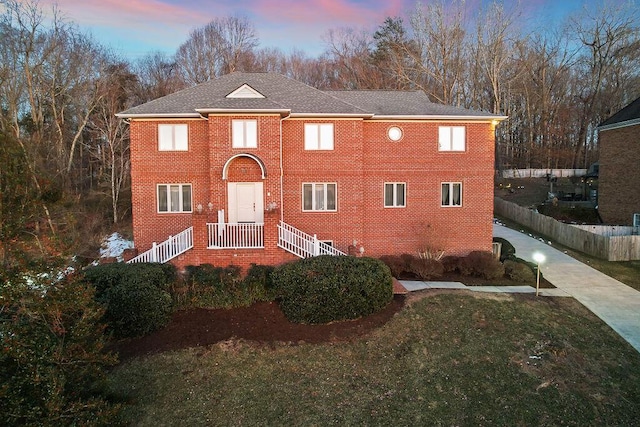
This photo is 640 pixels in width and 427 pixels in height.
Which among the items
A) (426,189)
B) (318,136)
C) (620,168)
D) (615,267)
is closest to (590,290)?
(615,267)

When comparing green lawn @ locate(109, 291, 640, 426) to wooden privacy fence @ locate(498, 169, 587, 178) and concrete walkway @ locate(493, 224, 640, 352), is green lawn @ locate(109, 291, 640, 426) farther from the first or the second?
wooden privacy fence @ locate(498, 169, 587, 178)

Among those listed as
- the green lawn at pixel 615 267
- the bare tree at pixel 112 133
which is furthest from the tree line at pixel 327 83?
the green lawn at pixel 615 267

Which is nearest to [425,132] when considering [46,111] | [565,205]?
[565,205]

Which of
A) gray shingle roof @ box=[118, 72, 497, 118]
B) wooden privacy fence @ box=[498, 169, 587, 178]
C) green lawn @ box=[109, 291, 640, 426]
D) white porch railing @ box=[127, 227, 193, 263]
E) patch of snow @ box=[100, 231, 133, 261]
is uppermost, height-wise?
gray shingle roof @ box=[118, 72, 497, 118]

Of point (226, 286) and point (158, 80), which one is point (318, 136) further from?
point (158, 80)

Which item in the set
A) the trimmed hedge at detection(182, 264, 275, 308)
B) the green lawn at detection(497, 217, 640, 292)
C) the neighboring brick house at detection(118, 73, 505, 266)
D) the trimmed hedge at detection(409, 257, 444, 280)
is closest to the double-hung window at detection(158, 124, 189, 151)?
the neighboring brick house at detection(118, 73, 505, 266)

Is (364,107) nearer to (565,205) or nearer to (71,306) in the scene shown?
(71,306)

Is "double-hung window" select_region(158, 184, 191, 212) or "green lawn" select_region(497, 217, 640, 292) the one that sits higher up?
"double-hung window" select_region(158, 184, 191, 212)
